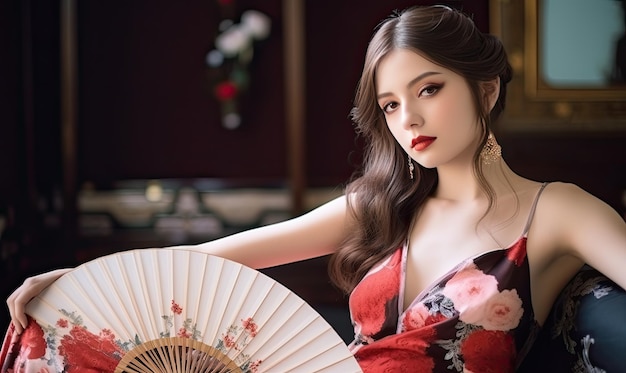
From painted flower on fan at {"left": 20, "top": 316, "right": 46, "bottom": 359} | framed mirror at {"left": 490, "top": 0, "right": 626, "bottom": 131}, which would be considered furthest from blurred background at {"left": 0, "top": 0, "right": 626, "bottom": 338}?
painted flower on fan at {"left": 20, "top": 316, "right": 46, "bottom": 359}

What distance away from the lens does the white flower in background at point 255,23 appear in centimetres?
372

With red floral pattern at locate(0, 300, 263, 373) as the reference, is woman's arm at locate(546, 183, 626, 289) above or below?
above

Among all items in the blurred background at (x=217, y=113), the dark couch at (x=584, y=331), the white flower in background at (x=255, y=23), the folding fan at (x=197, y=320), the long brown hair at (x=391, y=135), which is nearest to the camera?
the folding fan at (x=197, y=320)

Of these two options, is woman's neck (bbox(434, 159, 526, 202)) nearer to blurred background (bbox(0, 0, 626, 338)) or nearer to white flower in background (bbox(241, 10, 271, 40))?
blurred background (bbox(0, 0, 626, 338))

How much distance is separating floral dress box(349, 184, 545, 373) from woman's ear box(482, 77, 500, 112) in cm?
17

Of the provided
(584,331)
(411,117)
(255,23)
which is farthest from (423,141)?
(255,23)

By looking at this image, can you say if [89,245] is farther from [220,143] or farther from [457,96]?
[457,96]

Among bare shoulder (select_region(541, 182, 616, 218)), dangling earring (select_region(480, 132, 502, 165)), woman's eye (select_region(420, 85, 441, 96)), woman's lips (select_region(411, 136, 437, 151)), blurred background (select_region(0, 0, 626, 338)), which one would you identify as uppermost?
woman's eye (select_region(420, 85, 441, 96))

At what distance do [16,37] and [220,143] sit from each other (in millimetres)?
975

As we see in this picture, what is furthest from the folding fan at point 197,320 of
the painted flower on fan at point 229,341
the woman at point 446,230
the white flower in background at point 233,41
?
the white flower in background at point 233,41

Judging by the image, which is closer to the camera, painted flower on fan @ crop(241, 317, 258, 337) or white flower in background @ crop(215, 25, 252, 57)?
painted flower on fan @ crop(241, 317, 258, 337)

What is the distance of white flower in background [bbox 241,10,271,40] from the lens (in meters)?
3.72

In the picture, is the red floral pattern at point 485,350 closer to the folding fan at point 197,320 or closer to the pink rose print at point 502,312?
the pink rose print at point 502,312

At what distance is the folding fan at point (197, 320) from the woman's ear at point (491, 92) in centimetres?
50
